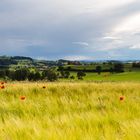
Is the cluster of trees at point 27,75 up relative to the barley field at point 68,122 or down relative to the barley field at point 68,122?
down

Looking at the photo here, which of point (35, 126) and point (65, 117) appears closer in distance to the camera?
point (35, 126)

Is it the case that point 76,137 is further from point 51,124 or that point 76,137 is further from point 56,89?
point 56,89

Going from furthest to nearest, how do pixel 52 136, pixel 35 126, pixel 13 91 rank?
pixel 13 91 → pixel 35 126 → pixel 52 136

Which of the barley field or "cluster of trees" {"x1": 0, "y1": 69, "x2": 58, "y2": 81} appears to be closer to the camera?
the barley field

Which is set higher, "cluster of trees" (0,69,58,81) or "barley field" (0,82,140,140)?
"barley field" (0,82,140,140)

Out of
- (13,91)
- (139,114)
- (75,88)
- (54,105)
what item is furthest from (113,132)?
(75,88)

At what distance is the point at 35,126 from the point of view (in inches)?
223

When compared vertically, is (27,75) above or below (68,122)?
below

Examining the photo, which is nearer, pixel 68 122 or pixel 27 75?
pixel 68 122

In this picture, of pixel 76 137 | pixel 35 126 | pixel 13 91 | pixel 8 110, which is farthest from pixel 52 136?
pixel 13 91

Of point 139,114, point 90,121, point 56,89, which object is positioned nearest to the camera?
point 90,121

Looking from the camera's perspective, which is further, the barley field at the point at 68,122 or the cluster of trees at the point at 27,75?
the cluster of trees at the point at 27,75

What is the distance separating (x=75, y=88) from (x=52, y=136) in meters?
7.99

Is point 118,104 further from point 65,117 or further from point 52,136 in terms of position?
point 52,136
